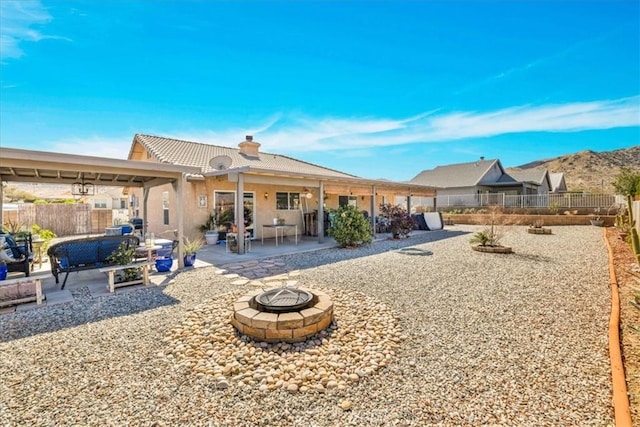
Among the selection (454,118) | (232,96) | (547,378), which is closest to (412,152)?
(454,118)

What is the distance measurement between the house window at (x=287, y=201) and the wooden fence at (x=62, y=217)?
10.00 metres

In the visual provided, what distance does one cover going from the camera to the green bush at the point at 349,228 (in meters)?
10.1

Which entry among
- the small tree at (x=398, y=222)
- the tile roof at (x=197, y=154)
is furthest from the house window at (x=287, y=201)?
the small tree at (x=398, y=222)

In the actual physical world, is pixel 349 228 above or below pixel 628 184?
below

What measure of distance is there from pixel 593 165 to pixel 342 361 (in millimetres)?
66725

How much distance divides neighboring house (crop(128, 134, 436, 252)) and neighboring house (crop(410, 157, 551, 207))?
11709 mm

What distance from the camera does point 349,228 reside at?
399 inches

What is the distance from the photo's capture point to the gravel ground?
223cm

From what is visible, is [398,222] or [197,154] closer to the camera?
[398,222]

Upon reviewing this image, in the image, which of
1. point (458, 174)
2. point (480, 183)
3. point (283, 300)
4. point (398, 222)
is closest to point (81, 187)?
point (283, 300)

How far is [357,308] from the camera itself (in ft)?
14.5

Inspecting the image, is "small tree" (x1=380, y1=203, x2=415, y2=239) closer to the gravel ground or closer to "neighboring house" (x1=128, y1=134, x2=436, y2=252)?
"neighboring house" (x1=128, y1=134, x2=436, y2=252)

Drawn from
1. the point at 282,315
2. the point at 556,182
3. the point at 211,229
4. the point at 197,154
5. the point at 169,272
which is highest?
the point at 197,154

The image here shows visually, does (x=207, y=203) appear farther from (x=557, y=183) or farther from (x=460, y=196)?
(x=557, y=183)
